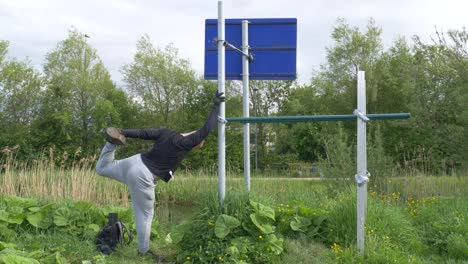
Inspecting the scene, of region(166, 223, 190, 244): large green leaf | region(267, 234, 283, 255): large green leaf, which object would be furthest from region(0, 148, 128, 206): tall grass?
region(267, 234, 283, 255): large green leaf

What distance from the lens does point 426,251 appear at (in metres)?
5.42

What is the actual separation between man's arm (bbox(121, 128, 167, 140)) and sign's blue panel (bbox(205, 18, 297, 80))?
119cm

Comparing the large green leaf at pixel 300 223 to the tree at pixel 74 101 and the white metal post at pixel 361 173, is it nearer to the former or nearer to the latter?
the white metal post at pixel 361 173

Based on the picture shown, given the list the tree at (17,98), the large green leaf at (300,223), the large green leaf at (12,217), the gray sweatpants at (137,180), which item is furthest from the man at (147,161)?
the tree at (17,98)

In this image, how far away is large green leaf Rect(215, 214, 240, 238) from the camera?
4891mm

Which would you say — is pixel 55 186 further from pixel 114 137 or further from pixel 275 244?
pixel 275 244

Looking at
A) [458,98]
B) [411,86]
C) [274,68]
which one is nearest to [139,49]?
[411,86]

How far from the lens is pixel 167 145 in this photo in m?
5.08

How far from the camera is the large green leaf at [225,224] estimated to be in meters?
4.89

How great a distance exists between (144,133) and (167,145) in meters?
0.27

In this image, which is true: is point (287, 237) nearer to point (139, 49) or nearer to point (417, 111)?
point (417, 111)

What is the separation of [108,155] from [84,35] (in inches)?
955

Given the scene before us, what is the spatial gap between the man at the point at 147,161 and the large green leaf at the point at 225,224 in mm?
721

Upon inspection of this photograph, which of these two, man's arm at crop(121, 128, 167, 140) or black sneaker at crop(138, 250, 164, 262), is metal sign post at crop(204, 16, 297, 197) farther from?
black sneaker at crop(138, 250, 164, 262)
